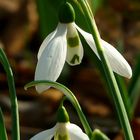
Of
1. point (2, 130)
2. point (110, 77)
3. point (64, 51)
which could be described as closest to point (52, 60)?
point (64, 51)

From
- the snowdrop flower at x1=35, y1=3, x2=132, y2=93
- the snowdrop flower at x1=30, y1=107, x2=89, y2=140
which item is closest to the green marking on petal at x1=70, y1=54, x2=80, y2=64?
the snowdrop flower at x1=35, y1=3, x2=132, y2=93

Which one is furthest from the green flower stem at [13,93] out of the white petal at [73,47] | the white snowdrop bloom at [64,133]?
the white petal at [73,47]

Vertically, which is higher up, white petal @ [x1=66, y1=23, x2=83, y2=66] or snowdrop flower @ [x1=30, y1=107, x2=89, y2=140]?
white petal @ [x1=66, y1=23, x2=83, y2=66]

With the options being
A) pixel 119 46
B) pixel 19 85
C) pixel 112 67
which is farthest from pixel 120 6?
pixel 112 67

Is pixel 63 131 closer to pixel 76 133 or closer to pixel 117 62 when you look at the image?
pixel 76 133

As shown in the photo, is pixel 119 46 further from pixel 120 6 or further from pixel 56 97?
pixel 120 6

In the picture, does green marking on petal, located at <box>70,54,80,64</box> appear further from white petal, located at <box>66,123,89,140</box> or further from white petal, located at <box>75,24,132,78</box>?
white petal, located at <box>66,123,89,140</box>
